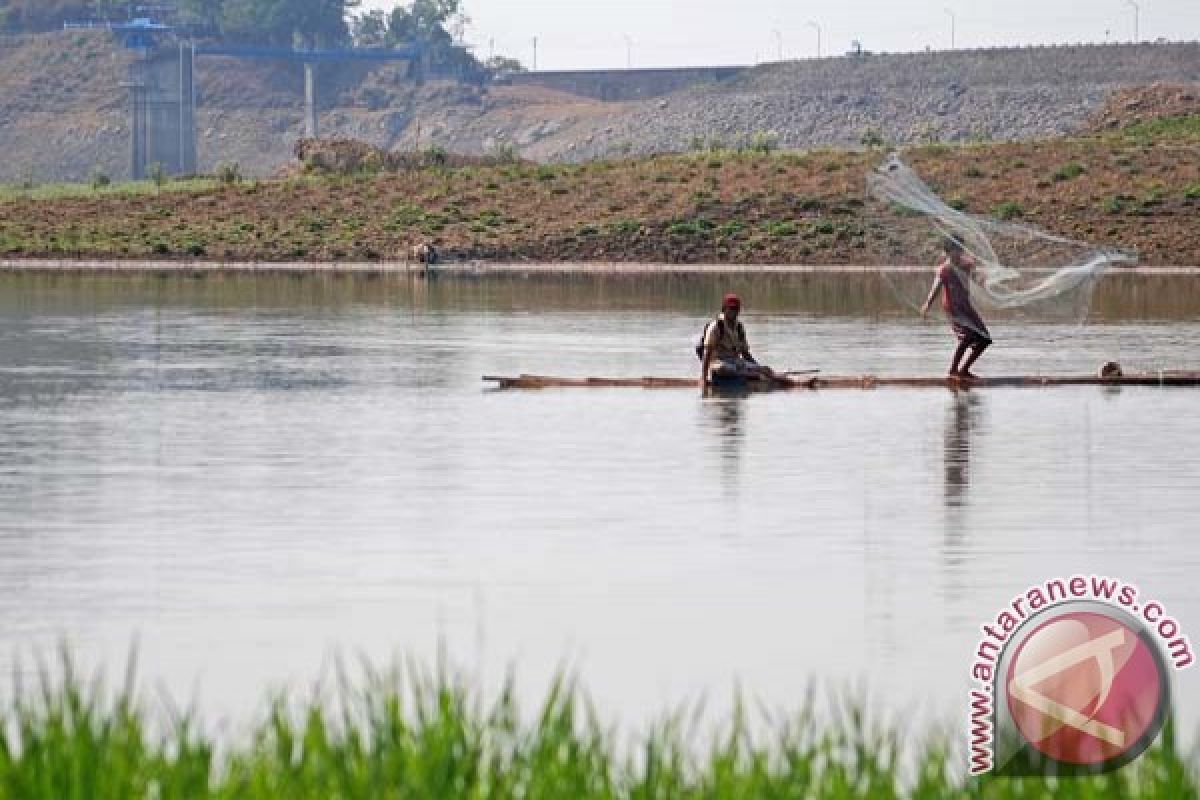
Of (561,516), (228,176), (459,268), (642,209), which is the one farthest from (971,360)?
(228,176)

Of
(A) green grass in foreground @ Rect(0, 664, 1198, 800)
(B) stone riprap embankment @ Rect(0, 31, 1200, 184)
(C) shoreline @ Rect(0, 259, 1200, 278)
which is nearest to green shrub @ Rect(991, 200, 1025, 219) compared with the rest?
(C) shoreline @ Rect(0, 259, 1200, 278)

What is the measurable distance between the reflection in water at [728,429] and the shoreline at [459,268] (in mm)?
33376

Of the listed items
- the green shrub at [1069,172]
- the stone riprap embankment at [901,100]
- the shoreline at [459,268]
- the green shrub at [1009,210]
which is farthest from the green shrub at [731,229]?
the stone riprap embankment at [901,100]

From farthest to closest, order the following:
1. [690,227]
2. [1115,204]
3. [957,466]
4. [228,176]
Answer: [228,176] → [690,227] → [1115,204] → [957,466]

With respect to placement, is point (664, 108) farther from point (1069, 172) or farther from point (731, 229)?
point (731, 229)

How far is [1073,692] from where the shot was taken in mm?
7121

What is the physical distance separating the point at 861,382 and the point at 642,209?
143 ft

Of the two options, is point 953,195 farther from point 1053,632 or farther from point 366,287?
point 1053,632

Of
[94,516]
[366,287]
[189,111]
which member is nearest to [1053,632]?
[94,516]

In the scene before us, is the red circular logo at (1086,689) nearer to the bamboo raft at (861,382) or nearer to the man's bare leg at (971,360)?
the bamboo raft at (861,382)

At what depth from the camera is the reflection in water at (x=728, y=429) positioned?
60.1 feet

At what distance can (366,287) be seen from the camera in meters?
52.1

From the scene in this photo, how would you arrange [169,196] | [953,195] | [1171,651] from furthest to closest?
[169,196] < [953,195] < [1171,651]

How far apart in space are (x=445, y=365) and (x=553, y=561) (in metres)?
14.7
